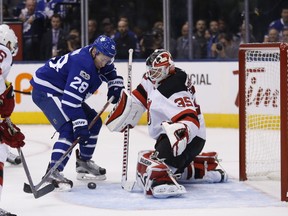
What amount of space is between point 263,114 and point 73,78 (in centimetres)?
249

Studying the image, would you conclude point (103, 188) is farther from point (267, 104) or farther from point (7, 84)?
point (267, 104)

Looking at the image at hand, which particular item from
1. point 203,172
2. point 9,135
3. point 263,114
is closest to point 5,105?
point 9,135

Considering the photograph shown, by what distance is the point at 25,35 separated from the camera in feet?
30.6

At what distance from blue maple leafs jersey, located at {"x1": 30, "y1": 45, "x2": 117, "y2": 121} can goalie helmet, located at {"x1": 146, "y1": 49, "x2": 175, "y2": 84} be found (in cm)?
37

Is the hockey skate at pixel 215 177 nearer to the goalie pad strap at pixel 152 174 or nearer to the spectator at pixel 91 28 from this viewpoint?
the goalie pad strap at pixel 152 174

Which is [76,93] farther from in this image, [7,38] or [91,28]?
[91,28]

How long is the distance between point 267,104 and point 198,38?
6.86 feet

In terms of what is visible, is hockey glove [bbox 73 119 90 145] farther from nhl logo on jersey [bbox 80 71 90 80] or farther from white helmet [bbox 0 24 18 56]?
white helmet [bbox 0 24 18 56]

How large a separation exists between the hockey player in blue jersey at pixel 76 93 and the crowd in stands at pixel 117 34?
360 centimetres

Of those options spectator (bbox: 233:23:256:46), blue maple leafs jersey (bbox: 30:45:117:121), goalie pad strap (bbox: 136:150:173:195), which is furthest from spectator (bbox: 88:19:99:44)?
goalie pad strap (bbox: 136:150:173:195)

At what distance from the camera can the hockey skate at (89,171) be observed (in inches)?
209

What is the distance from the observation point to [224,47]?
29.0 feet

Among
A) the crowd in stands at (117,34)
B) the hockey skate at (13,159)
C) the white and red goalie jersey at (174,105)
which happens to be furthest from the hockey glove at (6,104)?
the crowd in stands at (117,34)

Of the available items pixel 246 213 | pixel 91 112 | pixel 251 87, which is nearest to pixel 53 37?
pixel 251 87
